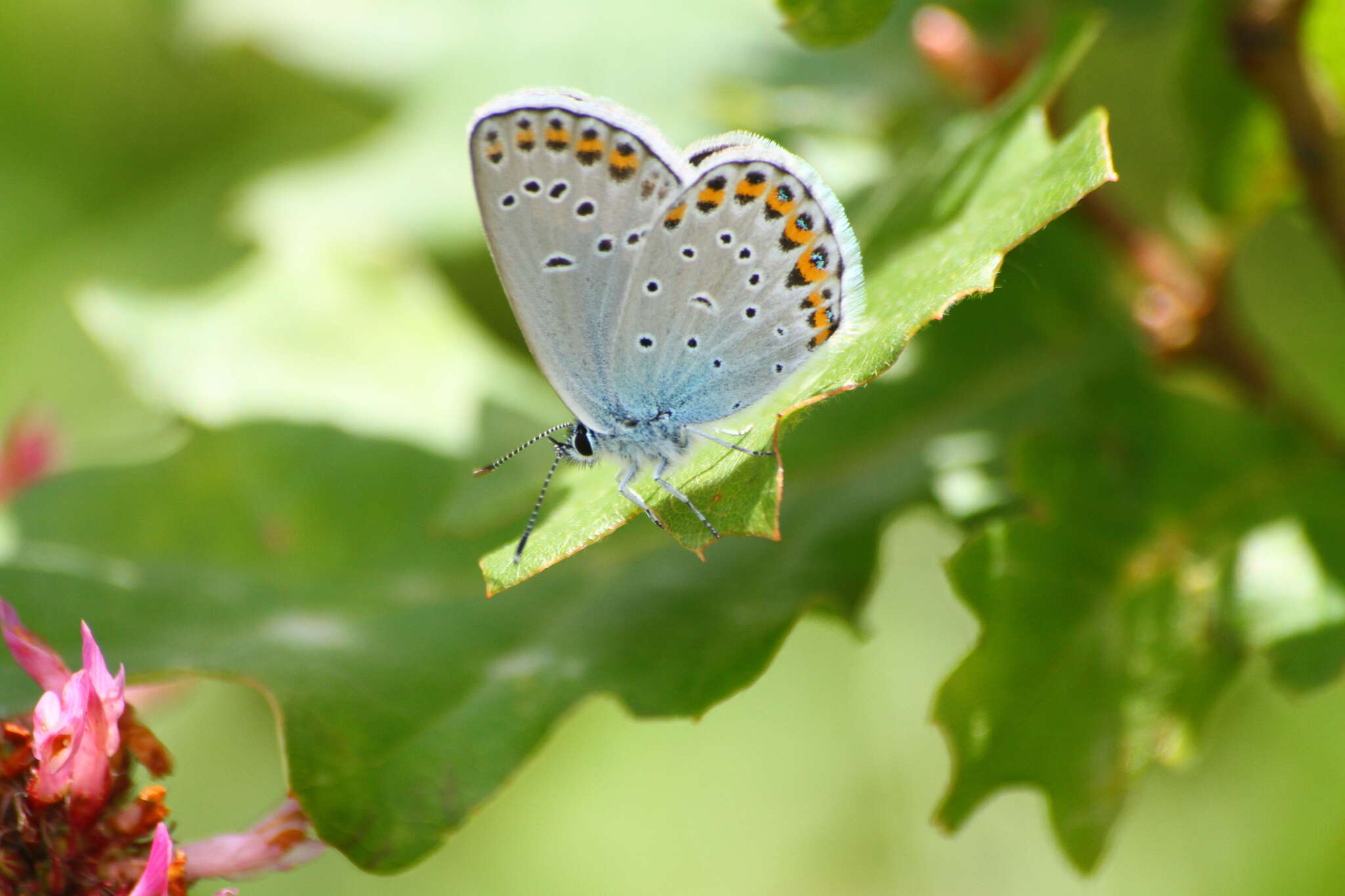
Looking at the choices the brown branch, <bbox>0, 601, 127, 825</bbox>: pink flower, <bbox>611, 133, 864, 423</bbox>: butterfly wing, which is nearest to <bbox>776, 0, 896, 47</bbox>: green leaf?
<bbox>611, 133, 864, 423</bbox>: butterfly wing

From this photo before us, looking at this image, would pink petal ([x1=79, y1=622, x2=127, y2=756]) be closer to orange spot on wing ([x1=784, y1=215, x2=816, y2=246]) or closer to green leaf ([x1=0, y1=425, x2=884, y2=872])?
green leaf ([x1=0, y1=425, x2=884, y2=872])

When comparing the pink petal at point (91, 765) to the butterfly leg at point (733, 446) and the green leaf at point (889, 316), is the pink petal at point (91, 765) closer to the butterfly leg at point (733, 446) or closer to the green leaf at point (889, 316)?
the green leaf at point (889, 316)

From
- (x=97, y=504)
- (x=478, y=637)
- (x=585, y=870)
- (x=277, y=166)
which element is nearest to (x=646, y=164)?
(x=478, y=637)

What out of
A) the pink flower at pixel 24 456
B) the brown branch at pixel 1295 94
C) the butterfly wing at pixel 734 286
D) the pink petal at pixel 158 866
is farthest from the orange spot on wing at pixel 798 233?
the pink flower at pixel 24 456

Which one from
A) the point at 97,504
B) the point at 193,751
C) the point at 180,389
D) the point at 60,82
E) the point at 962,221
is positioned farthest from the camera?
the point at 60,82

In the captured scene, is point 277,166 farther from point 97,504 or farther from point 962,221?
point 962,221

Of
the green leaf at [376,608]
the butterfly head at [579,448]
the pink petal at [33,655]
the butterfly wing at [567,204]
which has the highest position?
the butterfly wing at [567,204]
